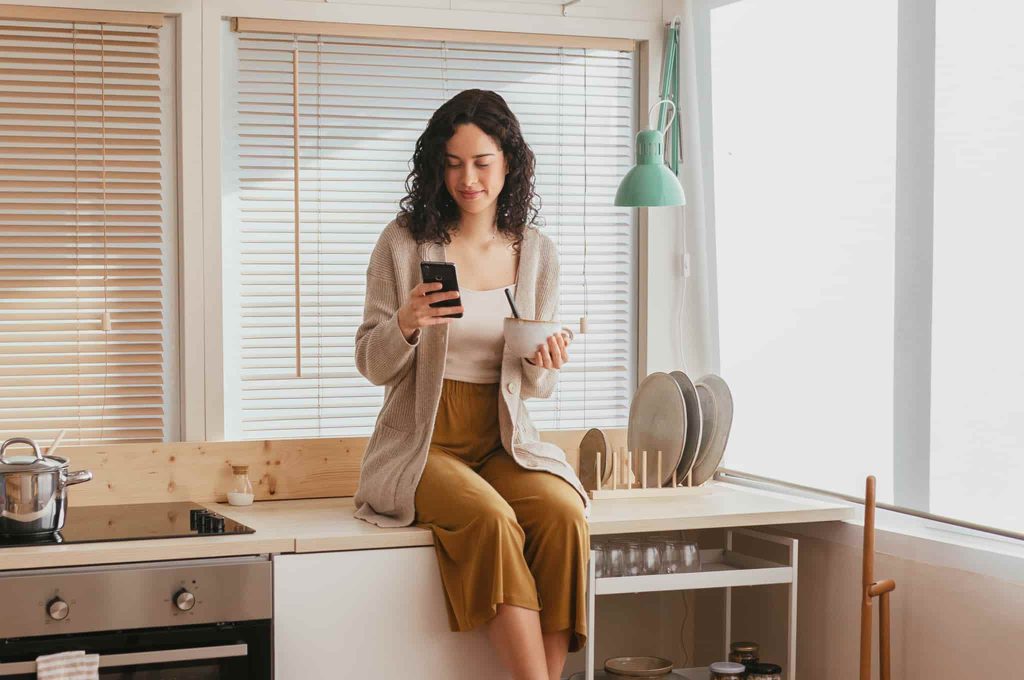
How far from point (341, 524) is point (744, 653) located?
998 mm

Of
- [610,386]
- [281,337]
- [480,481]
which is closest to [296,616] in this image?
[480,481]

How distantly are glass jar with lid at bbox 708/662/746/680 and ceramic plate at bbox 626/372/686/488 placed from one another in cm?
50

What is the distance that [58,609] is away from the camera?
2068 millimetres

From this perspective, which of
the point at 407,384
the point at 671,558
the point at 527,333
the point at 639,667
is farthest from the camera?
the point at 639,667

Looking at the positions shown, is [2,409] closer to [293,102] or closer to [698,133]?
[293,102]

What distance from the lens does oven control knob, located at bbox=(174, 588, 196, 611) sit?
215cm

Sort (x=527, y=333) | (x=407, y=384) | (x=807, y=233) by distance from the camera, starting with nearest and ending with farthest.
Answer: (x=527, y=333) → (x=407, y=384) → (x=807, y=233)

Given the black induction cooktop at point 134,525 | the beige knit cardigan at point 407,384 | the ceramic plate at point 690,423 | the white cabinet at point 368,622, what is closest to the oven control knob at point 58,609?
the black induction cooktop at point 134,525

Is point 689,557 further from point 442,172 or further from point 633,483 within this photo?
point 442,172

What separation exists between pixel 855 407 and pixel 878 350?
0.16 m

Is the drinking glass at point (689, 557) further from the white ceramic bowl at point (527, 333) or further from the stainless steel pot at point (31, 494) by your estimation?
the stainless steel pot at point (31, 494)

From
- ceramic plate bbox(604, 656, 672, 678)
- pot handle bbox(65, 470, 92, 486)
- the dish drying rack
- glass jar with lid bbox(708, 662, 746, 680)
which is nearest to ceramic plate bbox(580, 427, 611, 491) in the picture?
the dish drying rack

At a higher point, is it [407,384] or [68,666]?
[407,384]

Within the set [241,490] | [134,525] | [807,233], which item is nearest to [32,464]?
[134,525]
